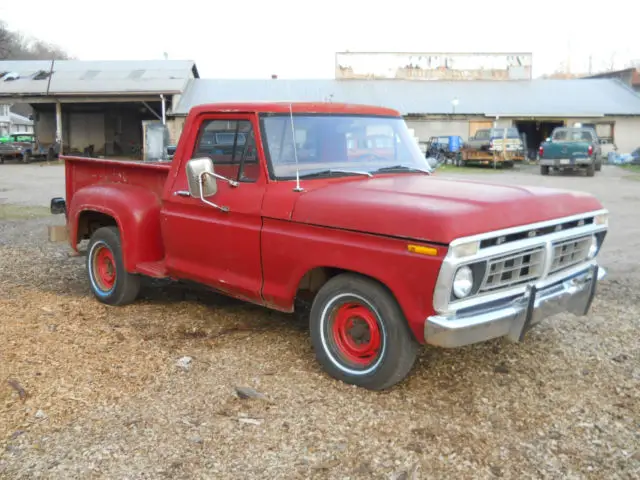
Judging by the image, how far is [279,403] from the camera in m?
3.91

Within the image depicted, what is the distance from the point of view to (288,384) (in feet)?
13.7

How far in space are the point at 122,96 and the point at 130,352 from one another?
3012 cm

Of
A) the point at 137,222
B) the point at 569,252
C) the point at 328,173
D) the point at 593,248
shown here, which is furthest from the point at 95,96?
the point at 569,252

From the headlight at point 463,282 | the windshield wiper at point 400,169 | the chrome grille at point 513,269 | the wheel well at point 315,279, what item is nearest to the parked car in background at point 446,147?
the windshield wiper at point 400,169

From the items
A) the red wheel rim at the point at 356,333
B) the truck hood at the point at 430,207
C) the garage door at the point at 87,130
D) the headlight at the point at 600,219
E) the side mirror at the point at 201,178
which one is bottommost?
the red wheel rim at the point at 356,333

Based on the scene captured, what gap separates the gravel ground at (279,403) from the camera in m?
3.26

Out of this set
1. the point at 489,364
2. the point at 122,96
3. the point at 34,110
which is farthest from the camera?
the point at 34,110

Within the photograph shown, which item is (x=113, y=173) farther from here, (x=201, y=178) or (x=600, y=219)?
(x=600, y=219)

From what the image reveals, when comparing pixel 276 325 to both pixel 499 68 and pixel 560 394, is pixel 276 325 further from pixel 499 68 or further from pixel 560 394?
pixel 499 68

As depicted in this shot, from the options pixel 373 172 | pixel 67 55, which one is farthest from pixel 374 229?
pixel 67 55

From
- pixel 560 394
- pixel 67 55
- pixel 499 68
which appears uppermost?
pixel 67 55

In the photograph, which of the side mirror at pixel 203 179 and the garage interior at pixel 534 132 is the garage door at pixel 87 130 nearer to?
the garage interior at pixel 534 132

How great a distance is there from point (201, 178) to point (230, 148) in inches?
16.6

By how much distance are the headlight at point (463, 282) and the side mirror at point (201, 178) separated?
1.92 meters
